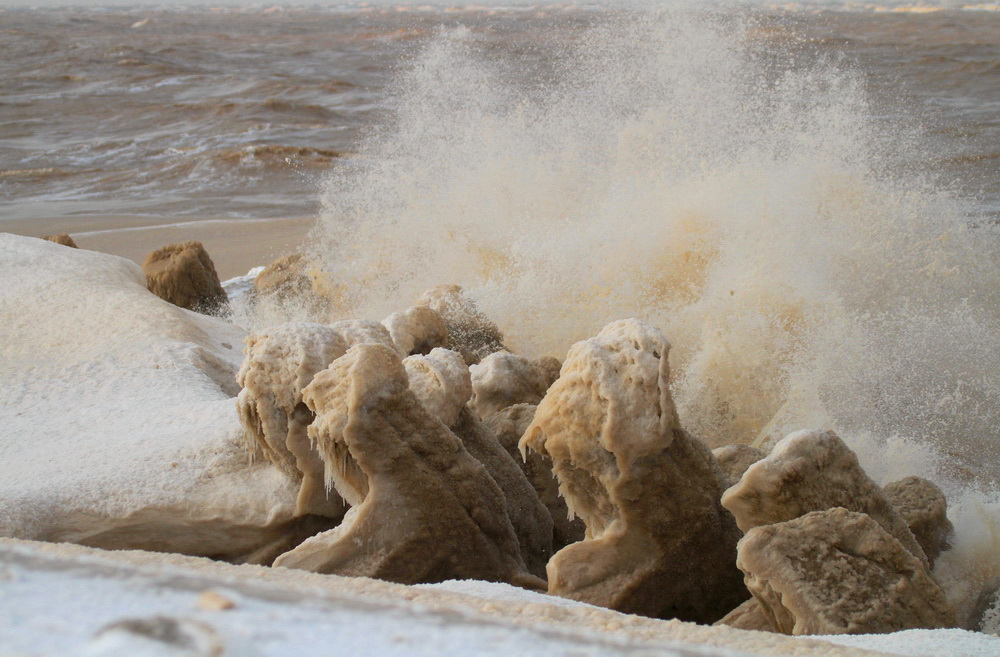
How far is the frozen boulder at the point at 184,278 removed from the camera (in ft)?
16.1

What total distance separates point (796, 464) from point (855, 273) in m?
2.66

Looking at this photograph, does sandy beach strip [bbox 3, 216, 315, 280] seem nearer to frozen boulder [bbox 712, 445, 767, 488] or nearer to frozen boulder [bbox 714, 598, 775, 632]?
frozen boulder [bbox 712, 445, 767, 488]

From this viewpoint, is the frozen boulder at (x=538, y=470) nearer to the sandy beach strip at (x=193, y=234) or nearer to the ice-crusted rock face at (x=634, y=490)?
the ice-crusted rock face at (x=634, y=490)

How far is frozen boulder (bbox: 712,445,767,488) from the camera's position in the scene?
2586 millimetres

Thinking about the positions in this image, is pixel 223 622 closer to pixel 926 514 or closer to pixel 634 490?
pixel 634 490

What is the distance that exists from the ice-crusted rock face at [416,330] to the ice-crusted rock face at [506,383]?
293 millimetres

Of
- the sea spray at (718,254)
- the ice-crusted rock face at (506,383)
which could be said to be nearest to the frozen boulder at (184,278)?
the sea spray at (718,254)

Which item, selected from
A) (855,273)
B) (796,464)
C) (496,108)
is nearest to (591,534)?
(796,464)

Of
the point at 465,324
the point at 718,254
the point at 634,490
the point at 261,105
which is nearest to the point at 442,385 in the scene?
the point at 634,490

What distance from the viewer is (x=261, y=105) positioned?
15.4m

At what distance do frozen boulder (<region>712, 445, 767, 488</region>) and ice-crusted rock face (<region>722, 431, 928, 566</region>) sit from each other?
1.28ft

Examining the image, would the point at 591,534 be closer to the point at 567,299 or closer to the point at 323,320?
the point at 567,299

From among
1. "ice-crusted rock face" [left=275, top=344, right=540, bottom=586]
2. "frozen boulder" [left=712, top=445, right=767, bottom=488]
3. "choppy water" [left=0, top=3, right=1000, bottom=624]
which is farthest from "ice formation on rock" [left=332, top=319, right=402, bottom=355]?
"choppy water" [left=0, top=3, right=1000, bottom=624]

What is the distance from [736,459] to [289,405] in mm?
1096
